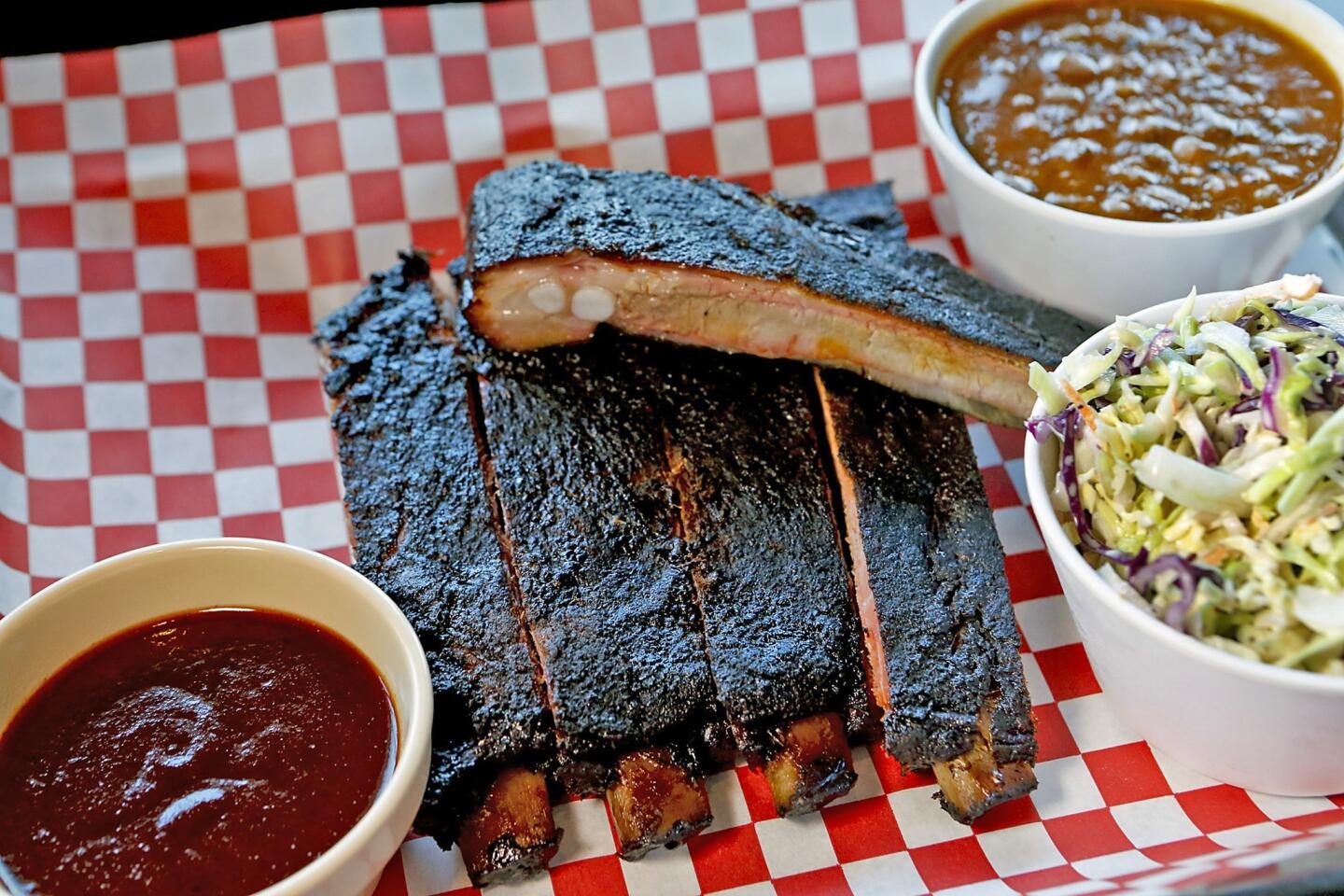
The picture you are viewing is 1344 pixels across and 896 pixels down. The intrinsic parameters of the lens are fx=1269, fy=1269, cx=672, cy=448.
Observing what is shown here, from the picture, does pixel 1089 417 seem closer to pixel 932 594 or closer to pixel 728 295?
pixel 932 594

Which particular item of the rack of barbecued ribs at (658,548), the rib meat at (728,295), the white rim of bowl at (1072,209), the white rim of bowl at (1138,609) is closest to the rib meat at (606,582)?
the rack of barbecued ribs at (658,548)

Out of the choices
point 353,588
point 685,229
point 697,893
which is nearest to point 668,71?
point 685,229

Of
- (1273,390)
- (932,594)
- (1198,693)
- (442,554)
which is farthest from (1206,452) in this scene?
(442,554)

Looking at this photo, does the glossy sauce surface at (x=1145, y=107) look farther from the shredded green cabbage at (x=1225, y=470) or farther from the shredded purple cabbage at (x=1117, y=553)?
the shredded purple cabbage at (x=1117, y=553)

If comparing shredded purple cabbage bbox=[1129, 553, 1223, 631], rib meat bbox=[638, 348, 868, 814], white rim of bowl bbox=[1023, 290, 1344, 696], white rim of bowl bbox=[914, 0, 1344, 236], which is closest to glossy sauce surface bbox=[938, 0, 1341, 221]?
white rim of bowl bbox=[914, 0, 1344, 236]

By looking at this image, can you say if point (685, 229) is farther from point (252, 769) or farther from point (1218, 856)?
point (1218, 856)
